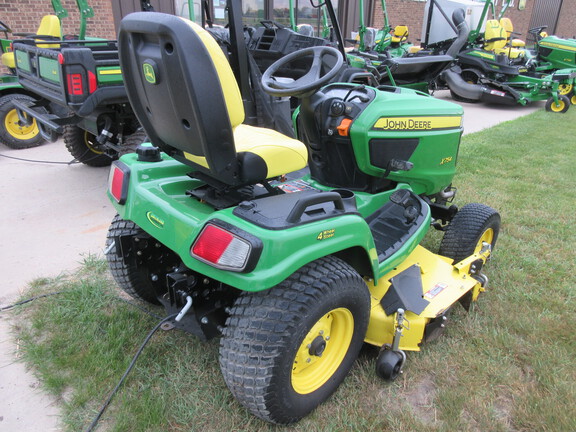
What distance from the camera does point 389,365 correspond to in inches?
78.0

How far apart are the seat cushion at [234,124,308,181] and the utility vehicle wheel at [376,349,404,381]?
3.01 feet

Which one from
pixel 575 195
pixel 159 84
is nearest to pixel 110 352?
pixel 159 84

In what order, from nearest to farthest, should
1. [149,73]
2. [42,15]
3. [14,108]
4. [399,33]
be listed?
[149,73]
[14,108]
[42,15]
[399,33]

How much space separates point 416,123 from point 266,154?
110 centimetres

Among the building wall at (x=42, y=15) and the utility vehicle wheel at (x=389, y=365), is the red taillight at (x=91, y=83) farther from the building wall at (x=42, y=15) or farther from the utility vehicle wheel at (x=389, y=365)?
A: the building wall at (x=42, y=15)

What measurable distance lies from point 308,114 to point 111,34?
725 centimetres

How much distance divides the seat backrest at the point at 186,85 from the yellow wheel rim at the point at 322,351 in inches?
26.9

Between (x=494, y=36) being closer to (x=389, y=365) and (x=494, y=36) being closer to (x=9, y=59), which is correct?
(x=9, y=59)

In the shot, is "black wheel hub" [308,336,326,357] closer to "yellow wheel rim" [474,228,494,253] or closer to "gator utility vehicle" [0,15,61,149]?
"yellow wheel rim" [474,228,494,253]

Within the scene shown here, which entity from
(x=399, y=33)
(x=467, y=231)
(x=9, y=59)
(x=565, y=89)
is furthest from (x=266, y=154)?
(x=399, y=33)

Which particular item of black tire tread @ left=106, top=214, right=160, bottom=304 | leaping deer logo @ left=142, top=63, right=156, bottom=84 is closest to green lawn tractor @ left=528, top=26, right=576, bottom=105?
black tire tread @ left=106, top=214, right=160, bottom=304

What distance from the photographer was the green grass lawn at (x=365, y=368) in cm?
188

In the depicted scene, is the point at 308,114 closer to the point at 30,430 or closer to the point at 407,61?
the point at 30,430

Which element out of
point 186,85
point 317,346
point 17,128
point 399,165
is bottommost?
point 17,128
